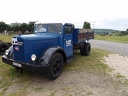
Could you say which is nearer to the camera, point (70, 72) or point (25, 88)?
point (25, 88)

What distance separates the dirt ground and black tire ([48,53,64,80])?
0.60ft

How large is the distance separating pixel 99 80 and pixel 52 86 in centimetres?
166

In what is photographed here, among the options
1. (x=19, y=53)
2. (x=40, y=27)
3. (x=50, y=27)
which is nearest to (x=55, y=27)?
(x=50, y=27)

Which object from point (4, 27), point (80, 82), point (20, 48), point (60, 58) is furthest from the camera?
point (4, 27)

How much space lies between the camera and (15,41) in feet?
15.2

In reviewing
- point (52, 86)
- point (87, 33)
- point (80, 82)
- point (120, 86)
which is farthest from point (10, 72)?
point (87, 33)

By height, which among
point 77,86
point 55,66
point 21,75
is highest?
point 55,66

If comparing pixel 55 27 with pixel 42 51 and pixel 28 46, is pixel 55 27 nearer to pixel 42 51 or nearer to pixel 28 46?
pixel 42 51

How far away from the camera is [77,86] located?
15.0ft

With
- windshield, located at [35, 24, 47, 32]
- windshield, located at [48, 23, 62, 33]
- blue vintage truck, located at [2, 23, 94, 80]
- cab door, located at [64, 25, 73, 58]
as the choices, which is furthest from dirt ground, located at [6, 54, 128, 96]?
windshield, located at [35, 24, 47, 32]

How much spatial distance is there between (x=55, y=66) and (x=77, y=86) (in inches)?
40.5

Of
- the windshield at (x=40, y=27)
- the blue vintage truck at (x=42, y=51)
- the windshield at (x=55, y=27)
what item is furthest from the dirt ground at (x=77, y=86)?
the windshield at (x=40, y=27)

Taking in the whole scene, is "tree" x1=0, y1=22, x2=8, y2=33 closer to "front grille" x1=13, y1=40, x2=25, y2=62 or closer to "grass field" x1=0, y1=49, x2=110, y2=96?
"grass field" x1=0, y1=49, x2=110, y2=96

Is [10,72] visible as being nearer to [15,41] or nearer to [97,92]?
[15,41]
